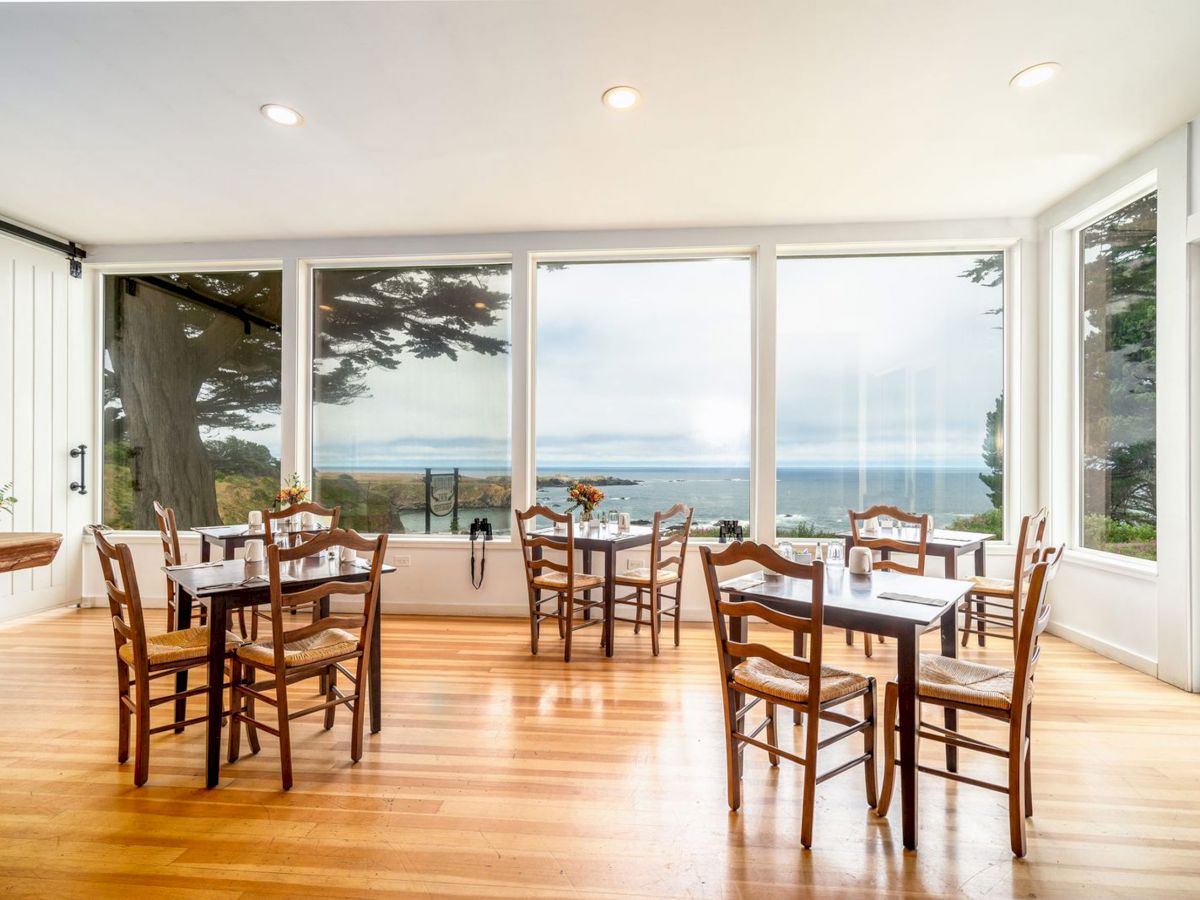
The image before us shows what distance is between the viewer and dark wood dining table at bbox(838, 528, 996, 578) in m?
4.31

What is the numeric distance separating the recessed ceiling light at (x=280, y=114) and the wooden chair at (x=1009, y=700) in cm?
430

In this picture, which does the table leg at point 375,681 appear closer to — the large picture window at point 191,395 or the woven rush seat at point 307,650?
the woven rush seat at point 307,650

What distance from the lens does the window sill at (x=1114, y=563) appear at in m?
4.07

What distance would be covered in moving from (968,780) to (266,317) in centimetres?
648

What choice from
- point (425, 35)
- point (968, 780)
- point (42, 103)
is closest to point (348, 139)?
point (425, 35)

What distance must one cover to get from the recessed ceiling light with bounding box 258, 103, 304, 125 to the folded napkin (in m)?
4.14

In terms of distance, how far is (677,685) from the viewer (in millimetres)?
3793

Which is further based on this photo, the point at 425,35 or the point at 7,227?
the point at 7,227

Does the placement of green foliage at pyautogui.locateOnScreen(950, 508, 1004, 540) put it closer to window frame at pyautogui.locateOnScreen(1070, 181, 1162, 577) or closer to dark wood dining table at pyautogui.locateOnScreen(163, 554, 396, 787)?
window frame at pyautogui.locateOnScreen(1070, 181, 1162, 577)

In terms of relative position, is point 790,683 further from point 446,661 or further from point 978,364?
point 978,364

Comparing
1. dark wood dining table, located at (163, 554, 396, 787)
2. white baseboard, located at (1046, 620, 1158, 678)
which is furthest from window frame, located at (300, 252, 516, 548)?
white baseboard, located at (1046, 620, 1158, 678)

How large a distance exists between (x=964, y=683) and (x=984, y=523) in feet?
11.7

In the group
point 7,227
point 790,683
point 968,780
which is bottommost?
point 968,780

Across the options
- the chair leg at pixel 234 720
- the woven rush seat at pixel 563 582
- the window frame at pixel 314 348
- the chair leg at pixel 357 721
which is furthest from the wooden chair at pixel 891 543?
the chair leg at pixel 234 720
